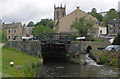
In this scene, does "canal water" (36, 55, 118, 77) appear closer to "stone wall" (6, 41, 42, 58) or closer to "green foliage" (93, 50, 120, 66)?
"green foliage" (93, 50, 120, 66)

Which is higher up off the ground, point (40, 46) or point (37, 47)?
point (40, 46)

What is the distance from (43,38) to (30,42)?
11.2ft

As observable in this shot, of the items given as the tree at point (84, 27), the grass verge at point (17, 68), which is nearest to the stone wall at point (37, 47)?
the grass verge at point (17, 68)

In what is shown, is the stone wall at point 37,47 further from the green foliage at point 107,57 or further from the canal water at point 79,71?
the canal water at point 79,71

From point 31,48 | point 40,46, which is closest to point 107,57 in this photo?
point 40,46

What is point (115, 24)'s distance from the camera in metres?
82.3

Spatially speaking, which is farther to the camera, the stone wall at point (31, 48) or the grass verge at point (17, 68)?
the stone wall at point (31, 48)

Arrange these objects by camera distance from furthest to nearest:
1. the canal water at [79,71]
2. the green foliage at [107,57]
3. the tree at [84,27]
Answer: the tree at [84,27]
the green foliage at [107,57]
the canal water at [79,71]

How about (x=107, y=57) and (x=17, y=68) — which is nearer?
(x=17, y=68)

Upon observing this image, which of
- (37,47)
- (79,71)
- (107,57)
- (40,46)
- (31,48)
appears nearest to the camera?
(79,71)

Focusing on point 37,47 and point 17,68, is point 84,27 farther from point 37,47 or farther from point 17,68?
point 17,68

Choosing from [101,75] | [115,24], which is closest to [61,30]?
[115,24]

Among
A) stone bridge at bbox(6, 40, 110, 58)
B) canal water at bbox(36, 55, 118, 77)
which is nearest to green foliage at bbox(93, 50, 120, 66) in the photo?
canal water at bbox(36, 55, 118, 77)

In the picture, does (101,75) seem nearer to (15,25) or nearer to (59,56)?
(59,56)
